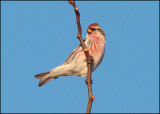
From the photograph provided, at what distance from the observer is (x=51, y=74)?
7.15 meters

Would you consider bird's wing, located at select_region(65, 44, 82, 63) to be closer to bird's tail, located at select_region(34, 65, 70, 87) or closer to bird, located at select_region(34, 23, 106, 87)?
bird, located at select_region(34, 23, 106, 87)

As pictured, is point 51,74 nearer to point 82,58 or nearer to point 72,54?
point 72,54

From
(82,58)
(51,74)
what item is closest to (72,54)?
(82,58)

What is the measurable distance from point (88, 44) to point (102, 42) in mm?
428

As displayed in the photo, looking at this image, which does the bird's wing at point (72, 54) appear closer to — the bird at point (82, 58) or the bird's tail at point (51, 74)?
the bird at point (82, 58)

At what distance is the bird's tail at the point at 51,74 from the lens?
6.97m

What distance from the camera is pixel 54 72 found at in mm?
7102

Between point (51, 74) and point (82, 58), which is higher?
point (82, 58)

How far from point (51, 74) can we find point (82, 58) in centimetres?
97

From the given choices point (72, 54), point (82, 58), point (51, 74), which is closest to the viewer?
point (82, 58)

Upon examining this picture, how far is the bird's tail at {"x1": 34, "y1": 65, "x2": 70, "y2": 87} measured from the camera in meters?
6.97

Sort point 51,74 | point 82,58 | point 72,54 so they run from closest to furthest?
point 82,58 → point 72,54 → point 51,74

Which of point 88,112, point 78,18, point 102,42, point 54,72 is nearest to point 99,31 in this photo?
point 102,42

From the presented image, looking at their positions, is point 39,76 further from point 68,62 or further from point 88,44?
point 88,44
